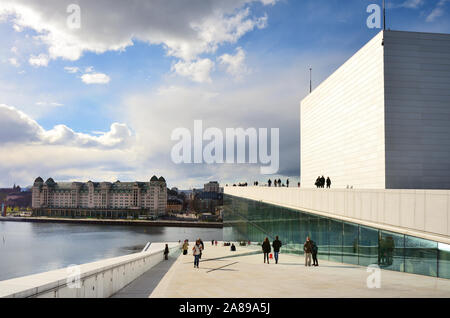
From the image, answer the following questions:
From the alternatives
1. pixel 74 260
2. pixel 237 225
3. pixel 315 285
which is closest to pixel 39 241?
pixel 74 260

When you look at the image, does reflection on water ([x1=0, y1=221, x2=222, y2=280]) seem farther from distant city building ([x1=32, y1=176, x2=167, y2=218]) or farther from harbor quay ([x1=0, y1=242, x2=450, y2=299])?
distant city building ([x1=32, y1=176, x2=167, y2=218])

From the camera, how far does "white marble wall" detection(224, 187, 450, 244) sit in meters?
11.5

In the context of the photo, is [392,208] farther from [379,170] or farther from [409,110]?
[409,110]

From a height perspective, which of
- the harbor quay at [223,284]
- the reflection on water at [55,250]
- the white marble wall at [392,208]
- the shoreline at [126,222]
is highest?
the white marble wall at [392,208]

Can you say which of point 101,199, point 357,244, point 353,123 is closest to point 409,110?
point 353,123

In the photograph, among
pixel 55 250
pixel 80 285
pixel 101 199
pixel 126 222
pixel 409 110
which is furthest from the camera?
pixel 101 199

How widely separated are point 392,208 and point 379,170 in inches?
705

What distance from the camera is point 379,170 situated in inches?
Answer: 1204

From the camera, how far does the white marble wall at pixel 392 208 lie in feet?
37.9

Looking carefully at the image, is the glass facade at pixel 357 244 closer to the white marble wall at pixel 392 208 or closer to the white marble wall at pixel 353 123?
the white marble wall at pixel 392 208

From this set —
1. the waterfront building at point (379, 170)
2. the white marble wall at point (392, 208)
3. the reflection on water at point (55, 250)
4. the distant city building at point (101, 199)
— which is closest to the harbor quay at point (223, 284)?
the waterfront building at point (379, 170)

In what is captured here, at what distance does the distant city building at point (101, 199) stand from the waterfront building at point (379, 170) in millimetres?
142297

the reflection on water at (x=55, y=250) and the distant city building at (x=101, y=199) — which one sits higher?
the distant city building at (x=101, y=199)
